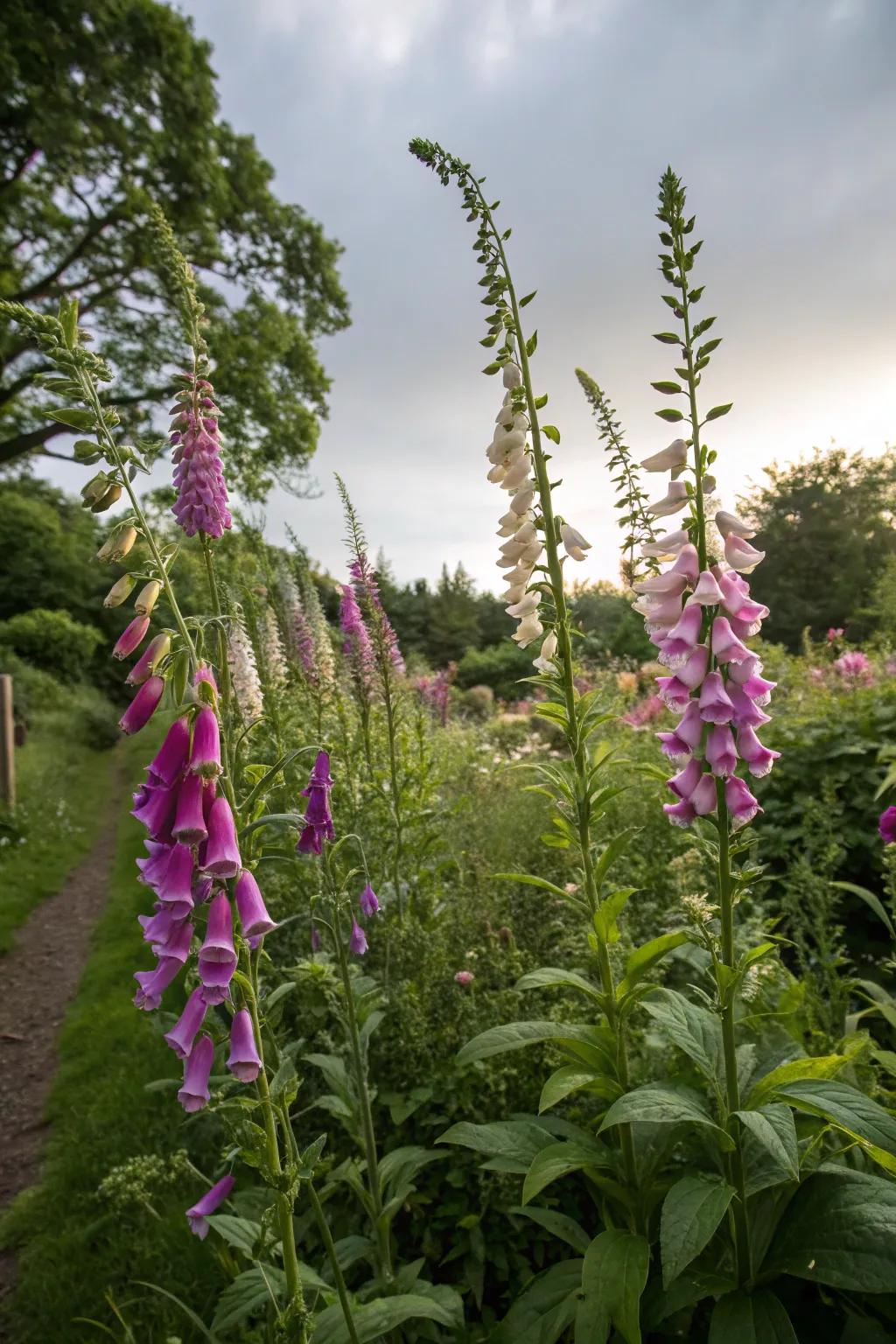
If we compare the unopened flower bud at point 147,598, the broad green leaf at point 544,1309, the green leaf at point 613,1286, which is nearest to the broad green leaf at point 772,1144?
the green leaf at point 613,1286

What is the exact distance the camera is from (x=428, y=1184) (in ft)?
8.22

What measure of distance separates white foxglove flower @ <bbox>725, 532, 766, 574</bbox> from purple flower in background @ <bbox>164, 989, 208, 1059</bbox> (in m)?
1.46

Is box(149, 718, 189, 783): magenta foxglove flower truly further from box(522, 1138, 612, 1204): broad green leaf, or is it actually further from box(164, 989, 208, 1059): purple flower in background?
box(522, 1138, 612, 1204): broad green leaf

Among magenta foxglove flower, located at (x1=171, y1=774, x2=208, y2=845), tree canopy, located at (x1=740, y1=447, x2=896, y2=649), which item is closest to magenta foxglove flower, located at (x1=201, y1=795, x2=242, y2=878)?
magenta foxglove flower, located at (x1=171, y1=774, x2=208, y2=845)

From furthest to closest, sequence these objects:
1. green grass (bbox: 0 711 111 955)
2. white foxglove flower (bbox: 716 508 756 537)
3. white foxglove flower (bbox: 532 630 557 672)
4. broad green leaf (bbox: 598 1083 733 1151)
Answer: green grass (bbox: 0 711 111 955) → white foxglove flower (bbox: 532 630 557 672) → white foxglove flower (bbox: 716 508 756 537) → broad green leaf (bbox: 598 1083 733 1151)

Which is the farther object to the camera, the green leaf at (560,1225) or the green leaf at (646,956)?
the green leaf at (560,1225)

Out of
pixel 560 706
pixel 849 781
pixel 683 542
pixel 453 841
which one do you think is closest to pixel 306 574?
pixel 453 841

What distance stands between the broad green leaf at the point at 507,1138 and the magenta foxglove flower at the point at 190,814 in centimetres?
115

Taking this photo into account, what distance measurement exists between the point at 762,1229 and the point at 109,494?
2296mm

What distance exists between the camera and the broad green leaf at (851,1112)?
1343 mm

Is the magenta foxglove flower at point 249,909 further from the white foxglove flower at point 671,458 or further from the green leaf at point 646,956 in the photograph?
the white foxglove flower at point 671,458

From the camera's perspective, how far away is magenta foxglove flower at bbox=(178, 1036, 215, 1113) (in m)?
1.35

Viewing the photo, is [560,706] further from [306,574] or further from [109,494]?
[306,574]

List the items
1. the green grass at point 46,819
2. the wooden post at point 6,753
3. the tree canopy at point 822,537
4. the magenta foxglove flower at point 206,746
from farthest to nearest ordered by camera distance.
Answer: the tree canopy at point 822,537 < the wooden post at point 6,753 < the green grass at point 46,819 < the magenta foxglove flower at point 206,746
